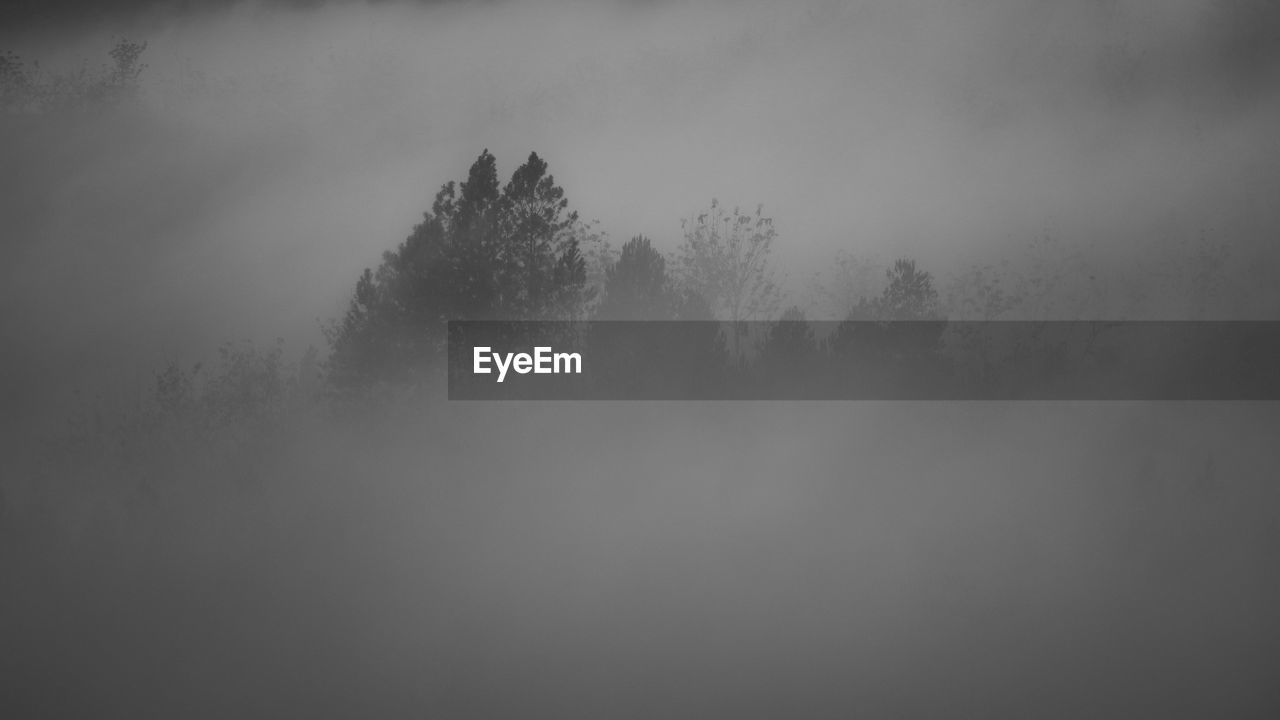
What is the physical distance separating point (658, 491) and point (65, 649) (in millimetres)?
24158

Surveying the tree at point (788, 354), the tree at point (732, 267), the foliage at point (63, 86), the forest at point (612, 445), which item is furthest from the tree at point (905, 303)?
the foliage at point (63, 86)

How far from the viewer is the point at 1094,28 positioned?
236 feet

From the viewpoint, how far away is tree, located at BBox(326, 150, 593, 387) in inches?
1186

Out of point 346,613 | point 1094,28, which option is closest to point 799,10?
point 1094,28

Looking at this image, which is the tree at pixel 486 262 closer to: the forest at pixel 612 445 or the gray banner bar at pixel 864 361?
the forest at pixel 612 445

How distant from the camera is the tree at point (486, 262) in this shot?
3012 cm

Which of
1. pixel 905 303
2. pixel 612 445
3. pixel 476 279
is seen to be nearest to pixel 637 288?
pixel 612 445

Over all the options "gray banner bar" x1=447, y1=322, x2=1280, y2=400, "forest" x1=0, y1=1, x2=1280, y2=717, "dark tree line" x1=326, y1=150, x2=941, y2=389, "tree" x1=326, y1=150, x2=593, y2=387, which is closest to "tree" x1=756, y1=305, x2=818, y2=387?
"gray banner bar" x1=447, y1=322, x2=1280, y2=400

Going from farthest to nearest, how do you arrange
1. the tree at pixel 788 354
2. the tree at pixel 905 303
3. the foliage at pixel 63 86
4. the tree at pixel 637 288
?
the foliage at pixel 63 86
the tree at pixel 905 303
the tree at pixel 788 354
the tree at pixel 637 288

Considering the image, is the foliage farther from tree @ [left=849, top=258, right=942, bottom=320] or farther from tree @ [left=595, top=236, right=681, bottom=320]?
tree @ [left=849, top=258, right=942, bottom=320]

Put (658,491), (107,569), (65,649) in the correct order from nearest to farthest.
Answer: (65,649)
(107,569)
(658,491)

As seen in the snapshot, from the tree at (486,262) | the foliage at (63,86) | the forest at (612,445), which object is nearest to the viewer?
the forest at (612,445)

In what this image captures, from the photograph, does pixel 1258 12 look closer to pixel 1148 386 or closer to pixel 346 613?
pixel 1148 386

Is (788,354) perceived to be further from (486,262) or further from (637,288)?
(486,262)
